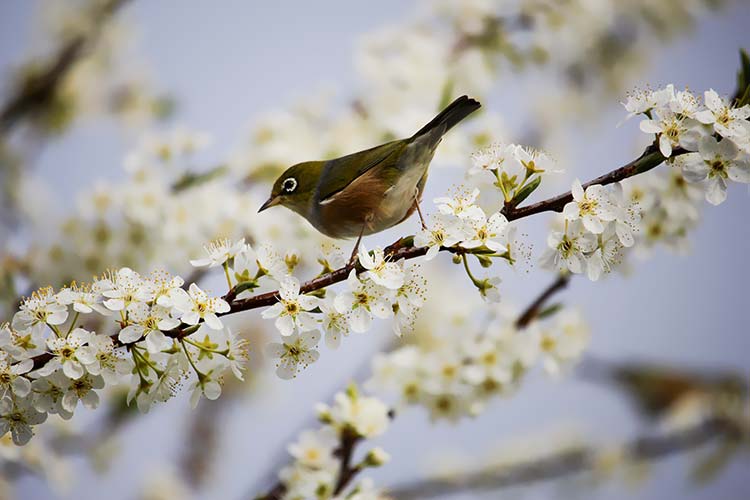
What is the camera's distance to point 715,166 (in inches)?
34.6

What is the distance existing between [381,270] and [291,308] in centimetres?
11

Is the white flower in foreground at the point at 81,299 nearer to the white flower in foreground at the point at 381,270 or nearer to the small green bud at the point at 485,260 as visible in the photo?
the white flower in foreground at the point at 381,270

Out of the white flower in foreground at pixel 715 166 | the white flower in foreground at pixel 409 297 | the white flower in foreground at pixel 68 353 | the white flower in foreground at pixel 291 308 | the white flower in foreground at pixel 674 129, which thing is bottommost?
the white flower in foreground at pixel 68 353

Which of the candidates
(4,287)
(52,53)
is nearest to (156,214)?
(4,287)

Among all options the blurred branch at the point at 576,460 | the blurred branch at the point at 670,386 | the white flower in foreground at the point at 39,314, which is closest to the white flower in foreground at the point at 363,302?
the white flower in foreground at the point at 39,314

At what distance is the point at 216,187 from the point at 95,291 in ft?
3.29

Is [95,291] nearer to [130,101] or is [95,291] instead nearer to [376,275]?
[376,275]

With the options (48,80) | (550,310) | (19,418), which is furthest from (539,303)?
(48,80)

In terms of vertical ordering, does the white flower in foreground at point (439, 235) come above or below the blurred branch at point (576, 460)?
below

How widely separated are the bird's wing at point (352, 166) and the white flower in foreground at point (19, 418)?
17.5 inches

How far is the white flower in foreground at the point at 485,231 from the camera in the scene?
2.76 feet

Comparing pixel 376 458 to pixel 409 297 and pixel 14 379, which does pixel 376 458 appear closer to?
pixel 409 297

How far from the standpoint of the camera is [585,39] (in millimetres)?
2225

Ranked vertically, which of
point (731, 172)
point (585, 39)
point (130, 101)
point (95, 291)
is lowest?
point (95, 291)
